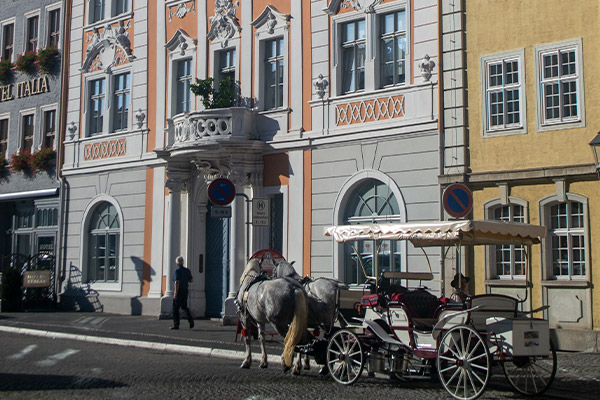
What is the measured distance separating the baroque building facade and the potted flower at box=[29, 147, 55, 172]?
3.10 ft

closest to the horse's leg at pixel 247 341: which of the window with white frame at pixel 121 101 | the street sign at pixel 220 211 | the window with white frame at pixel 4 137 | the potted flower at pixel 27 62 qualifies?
the street sign at pixel 220 211

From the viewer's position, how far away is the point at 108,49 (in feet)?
88.6

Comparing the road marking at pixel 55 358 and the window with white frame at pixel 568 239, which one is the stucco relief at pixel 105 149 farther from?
the window with white frame at pixel 568 239

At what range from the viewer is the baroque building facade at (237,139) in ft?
62.9

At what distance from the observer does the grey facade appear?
28.8m

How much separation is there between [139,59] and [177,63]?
1626 mm

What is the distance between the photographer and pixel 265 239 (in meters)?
21.8

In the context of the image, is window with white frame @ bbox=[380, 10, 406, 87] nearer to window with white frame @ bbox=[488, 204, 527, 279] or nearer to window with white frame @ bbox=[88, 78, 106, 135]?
window with white frame @ bbox=[488, 204, 527, 279]

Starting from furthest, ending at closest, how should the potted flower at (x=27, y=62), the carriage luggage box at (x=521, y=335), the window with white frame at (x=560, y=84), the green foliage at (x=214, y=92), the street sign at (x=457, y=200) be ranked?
the potted flower at (x=27, y=62) < the green foliage at (x=214, y=92) < the window with white frame at (x=560, y=84) < the street sign at (x=457, y=200) < the carriage luggage box at (x=521, y=335)

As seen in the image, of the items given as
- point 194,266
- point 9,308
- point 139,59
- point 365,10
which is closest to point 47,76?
point 139,59

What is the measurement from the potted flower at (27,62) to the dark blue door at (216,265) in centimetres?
1054

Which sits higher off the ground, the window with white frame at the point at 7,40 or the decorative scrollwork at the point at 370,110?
the window with white frame at the point at 7,40

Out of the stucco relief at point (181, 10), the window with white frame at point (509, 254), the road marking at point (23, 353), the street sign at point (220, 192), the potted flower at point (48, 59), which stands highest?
the stucco relief at point (181, 10)

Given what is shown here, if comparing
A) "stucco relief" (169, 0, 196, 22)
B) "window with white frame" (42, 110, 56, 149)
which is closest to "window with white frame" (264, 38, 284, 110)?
"stucco relief" (169, 0, 196, 22)
